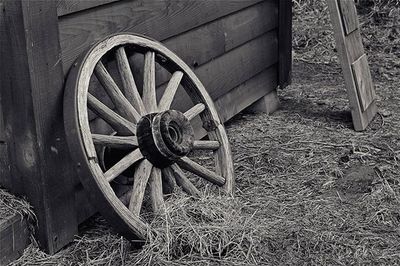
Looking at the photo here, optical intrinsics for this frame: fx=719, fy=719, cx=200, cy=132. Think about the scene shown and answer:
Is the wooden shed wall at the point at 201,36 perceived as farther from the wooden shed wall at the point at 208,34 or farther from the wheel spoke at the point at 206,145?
the wheel spoke at the point at 206,145

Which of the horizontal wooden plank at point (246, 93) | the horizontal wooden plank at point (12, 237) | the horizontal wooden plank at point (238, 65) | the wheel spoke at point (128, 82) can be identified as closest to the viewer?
the horizontal wooden plank at point (12, 237)

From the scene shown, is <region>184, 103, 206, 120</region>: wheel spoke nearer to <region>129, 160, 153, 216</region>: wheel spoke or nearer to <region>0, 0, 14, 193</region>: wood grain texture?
<region>129, 160, 153, 216</region>: wheel spoke

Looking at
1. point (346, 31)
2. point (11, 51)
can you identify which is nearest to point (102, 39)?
point (11, 51)

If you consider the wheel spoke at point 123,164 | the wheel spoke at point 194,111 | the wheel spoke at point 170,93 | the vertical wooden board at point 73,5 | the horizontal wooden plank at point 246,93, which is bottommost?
the horizontal wooden plank at point 246,93

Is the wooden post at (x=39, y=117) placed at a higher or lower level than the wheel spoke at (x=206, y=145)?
higher

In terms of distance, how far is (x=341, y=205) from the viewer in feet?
12.8

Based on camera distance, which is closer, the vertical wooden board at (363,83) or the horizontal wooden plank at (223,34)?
the horizontal wooden plank at (223,34)

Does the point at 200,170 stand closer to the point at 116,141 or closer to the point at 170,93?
the point at 170,93

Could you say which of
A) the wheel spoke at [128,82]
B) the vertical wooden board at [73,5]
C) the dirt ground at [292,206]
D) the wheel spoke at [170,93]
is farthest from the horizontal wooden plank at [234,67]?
the vertical wooden board at [73,5]

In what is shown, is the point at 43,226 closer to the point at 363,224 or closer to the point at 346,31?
the point at 363,224

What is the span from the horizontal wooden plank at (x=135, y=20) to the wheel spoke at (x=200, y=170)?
73 centimetres

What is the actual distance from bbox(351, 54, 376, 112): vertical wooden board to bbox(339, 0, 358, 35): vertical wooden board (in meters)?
0.25

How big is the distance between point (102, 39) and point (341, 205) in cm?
158

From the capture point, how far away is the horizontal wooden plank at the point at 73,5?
313cm
